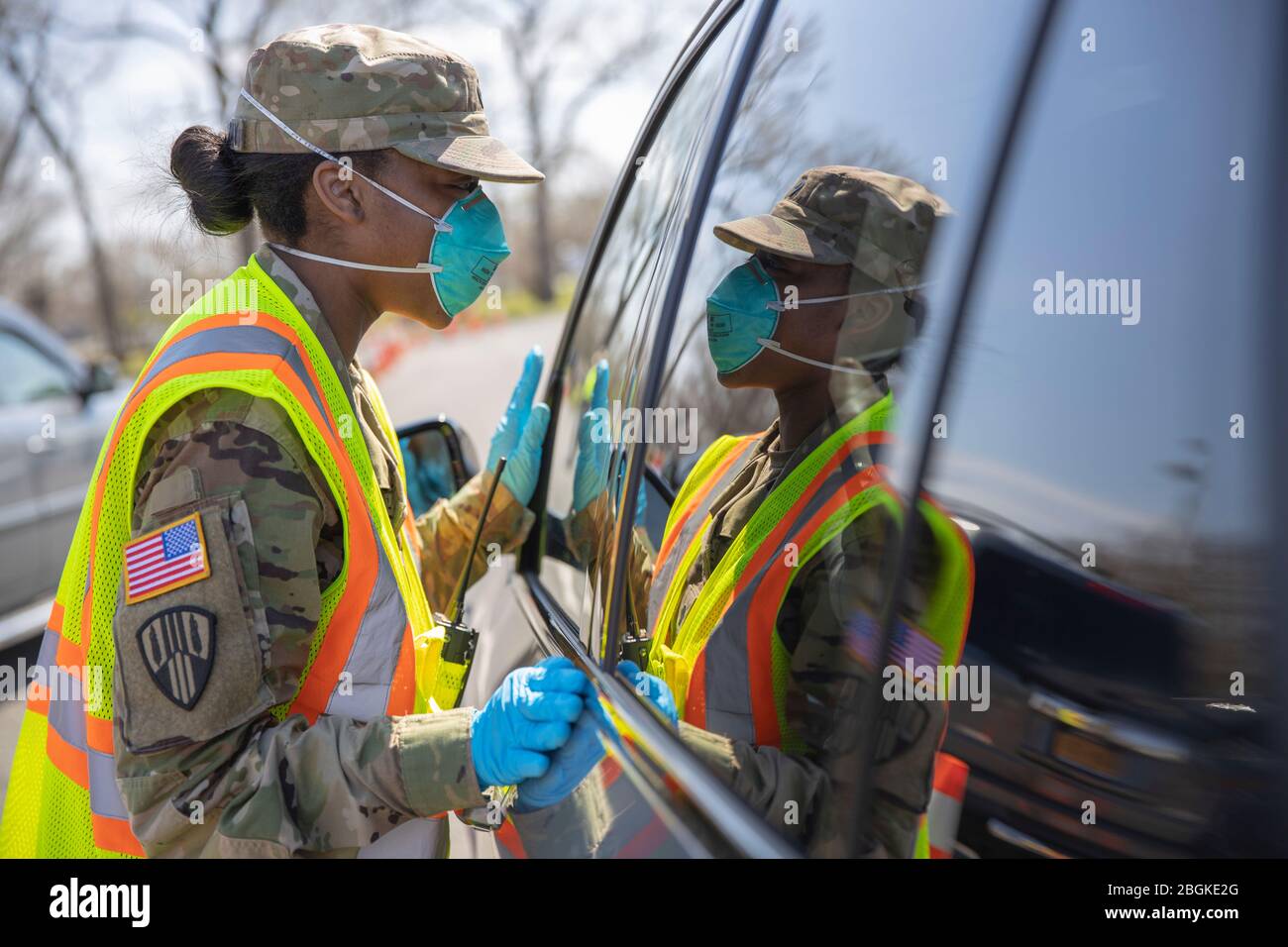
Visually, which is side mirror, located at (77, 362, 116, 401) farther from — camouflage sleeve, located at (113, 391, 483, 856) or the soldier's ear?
camouflage sleeve, located at (113, 391, 483, 856)

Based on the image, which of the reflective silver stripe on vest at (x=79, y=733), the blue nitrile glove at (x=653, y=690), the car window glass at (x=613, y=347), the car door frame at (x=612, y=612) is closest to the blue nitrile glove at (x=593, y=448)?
the car window glass at (x=613, y=347)

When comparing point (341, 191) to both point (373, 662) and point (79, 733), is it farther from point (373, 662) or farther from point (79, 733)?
point (79, 733)

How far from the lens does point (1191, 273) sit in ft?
3.13

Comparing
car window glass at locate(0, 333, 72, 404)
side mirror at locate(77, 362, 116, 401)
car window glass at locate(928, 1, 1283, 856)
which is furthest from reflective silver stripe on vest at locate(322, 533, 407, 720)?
side mirror at locate(77, 362, 116, 401)

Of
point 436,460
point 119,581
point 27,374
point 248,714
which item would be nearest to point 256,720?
point 248,714

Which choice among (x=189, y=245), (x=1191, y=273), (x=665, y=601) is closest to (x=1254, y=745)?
(x=1191, y=273)

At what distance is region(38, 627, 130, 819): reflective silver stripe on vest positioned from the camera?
63.8 inches

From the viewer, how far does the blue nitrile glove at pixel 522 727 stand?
149 centimetres

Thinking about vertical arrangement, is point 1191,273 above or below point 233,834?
above

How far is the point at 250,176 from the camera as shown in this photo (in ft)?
6.27

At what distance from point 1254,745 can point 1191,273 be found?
0.42 metres

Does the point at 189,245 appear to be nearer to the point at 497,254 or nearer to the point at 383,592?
the point at 497,254

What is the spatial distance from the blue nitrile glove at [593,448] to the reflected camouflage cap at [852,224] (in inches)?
20.5

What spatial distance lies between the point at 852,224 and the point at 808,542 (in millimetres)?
431
